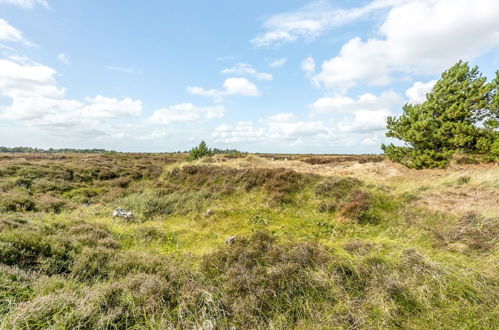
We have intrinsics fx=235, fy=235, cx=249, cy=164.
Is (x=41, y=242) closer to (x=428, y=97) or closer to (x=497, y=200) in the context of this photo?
(x=497, y=200)

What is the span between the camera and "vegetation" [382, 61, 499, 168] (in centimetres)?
1129

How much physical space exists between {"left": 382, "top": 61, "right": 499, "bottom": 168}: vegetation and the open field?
269 centimetres

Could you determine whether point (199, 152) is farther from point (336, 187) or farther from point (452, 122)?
point (452, 122)

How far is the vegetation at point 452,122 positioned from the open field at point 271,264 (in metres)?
2.69

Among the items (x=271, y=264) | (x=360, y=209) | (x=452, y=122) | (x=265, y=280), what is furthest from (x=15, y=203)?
(x=452, y=122)

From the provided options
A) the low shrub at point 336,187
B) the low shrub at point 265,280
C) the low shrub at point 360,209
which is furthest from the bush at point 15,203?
the low shrub at point 360,209

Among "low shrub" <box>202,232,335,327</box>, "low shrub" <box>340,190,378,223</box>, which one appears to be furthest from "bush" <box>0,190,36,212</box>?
"low shrub" <box>340,190,378,223</box>

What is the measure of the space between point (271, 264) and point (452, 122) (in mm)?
13042

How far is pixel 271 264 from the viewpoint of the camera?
4621 millimetres

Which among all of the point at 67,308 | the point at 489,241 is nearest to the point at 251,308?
the point at 67,308

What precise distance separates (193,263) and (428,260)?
4538 millimetres

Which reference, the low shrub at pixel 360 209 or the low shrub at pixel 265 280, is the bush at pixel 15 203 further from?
the low shrub at pixel 360 209

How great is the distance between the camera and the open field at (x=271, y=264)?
126 inches

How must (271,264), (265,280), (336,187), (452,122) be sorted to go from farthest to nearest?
(452,122), (336,187), (271,264), (265,280)
